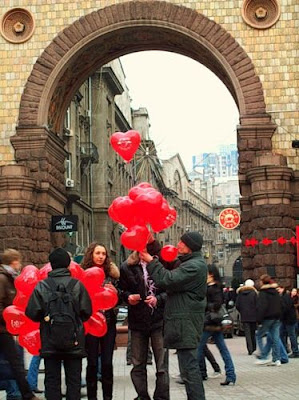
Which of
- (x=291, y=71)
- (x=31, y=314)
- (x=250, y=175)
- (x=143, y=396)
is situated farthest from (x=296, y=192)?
(x=31, y=314)

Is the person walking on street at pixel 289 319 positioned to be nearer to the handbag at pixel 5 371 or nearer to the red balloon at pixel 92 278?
the handbag at pixel 5 371

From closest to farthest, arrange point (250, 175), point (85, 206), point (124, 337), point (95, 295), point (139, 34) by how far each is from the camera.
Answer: point (95, 295) < point (124, 337) < point (250, 175) < point (139, 34) < point (85, 206)

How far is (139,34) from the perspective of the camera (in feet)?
98.0

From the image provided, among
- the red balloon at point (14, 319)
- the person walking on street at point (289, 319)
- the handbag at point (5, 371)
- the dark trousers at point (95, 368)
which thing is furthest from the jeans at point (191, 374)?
the person walking on street at point (289, 319)

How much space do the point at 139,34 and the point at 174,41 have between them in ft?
4.22

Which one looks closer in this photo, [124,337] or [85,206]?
[124,337]

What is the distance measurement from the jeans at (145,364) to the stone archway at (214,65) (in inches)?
648

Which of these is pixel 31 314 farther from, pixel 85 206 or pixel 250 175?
pixel 85 206

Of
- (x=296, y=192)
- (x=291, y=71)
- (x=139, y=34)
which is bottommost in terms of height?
(x=296, y=192)

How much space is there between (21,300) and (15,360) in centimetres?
89

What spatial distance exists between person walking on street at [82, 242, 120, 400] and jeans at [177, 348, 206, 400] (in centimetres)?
163

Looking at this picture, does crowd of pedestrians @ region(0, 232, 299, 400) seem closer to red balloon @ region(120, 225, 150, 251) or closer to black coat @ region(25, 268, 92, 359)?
black coat @ region(25, 268, 92, 359)

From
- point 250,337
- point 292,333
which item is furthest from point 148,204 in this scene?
point 250,337

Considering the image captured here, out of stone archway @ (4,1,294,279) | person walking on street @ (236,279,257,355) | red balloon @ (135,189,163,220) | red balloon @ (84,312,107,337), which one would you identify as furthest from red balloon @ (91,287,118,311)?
stone archway @ (4,1,294,279)
